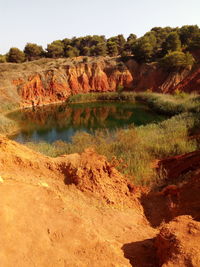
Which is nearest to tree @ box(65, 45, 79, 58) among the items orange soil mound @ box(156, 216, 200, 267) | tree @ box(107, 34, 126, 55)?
tree @ box(107, 34, 126, 55)

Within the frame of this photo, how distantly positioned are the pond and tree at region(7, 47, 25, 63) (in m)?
17.0

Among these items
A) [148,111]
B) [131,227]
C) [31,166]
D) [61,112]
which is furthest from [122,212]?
[61,112]

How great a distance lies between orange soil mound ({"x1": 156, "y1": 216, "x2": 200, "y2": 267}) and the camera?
3.66 m

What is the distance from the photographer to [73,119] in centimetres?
2842

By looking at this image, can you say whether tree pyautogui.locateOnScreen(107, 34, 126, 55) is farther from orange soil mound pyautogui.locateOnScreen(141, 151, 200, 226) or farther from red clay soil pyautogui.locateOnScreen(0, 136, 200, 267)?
red clay soil pyautogui.locateOnScreen(0, 136, 200, 267)

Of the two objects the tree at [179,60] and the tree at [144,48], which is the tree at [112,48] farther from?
the tree at [179,60]

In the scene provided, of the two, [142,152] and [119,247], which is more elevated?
[119,247]

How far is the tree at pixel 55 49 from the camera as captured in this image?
51469 mm

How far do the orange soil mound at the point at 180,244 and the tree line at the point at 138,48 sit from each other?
117ft

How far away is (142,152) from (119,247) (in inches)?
305

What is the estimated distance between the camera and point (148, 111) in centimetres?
3002

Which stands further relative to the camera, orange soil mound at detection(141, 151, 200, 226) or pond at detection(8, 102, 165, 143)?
pond at detection(8, 102, 165, 143)

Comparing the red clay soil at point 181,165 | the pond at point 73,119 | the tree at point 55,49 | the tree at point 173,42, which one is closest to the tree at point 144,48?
the tree at point 173,42

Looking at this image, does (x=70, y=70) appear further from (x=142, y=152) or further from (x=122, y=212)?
(x=122, y=212)
